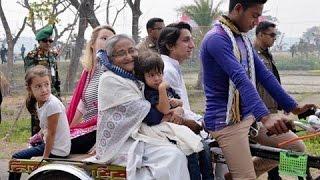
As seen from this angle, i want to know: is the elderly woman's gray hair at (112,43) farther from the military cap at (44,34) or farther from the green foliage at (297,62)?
the green foliage at (297,62)

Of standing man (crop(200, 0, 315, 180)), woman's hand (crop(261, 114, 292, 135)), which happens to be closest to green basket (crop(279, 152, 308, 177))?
standing man (crop(200, 0, 315, 180))

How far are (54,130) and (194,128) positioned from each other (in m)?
1.03

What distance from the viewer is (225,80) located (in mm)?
3445

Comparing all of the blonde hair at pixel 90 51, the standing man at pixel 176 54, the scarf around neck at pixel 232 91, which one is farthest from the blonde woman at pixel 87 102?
the scarf around neck at pixel 232 91

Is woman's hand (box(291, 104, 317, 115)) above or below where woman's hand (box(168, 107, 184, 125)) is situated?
above

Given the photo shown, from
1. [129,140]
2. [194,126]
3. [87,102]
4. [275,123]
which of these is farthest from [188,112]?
[275,123]

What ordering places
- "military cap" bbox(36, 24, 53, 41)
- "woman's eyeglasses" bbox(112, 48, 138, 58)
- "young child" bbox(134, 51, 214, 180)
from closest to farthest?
"young child" bbox(134, 51, 214, 180) → "woman's eyeglasses" bbox(112, 48, 138, 58) → "military cap" bbox(36, 24, 53, 41)

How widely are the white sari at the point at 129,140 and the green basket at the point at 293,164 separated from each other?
0.59m

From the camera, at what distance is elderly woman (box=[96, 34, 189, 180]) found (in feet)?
11.4

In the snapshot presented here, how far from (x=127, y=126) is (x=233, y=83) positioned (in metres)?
0.75

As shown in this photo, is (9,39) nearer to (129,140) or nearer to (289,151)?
(129,140)

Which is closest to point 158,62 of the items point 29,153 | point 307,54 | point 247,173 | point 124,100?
point 124,100

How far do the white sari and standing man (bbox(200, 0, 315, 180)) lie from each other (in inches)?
12.0

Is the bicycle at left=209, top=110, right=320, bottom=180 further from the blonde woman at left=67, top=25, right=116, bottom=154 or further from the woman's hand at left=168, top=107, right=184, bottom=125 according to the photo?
the blonde woman at left=67, top=25, right=116, bottom=154
